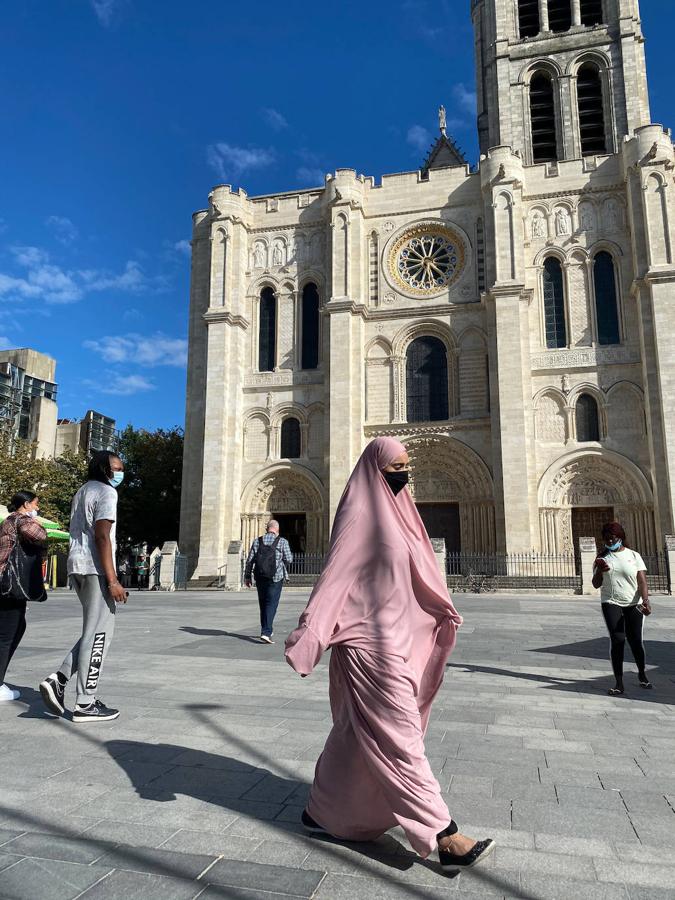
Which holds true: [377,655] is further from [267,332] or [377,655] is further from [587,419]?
[267,332]

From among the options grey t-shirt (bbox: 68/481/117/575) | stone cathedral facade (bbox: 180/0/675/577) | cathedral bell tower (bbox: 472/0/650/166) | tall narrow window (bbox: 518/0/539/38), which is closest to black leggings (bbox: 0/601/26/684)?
grey t-shirt (bbox: 68/481/117/575)

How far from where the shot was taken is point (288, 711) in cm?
485

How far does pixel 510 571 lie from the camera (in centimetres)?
2283

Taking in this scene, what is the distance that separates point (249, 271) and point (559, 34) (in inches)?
785

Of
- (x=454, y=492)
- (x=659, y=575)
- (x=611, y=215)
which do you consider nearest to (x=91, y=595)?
(x=659, y=575)

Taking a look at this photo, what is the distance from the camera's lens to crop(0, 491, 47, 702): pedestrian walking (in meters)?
5.05

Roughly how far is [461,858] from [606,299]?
26642 millimetres

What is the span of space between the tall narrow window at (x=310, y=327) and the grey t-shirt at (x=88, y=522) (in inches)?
935

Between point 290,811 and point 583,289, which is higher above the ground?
point 583,289

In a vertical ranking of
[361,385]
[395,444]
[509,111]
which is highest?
[509,111]

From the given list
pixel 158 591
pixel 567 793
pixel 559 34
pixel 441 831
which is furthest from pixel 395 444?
pixel 559 34

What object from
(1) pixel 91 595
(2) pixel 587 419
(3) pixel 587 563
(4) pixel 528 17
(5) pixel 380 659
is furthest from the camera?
(4) pixel 528 17

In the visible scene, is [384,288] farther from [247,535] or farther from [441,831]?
[441,831]

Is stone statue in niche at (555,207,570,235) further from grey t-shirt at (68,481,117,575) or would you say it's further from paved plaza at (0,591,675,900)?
grey t-shirt at (68,481,117,575)
